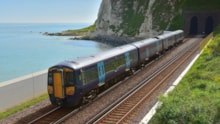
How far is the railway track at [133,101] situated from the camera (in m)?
18.0

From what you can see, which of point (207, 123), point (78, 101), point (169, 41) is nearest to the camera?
point (207, 123)

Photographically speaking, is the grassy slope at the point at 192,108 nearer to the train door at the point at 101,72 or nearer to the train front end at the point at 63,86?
the train front end at the point at 63,86

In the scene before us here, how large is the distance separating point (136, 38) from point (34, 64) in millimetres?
31977

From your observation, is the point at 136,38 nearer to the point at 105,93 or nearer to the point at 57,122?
the point at 105,93

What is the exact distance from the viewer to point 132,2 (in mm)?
114438

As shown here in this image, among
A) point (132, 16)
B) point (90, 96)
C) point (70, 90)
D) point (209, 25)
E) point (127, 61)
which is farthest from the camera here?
point (132, 16)

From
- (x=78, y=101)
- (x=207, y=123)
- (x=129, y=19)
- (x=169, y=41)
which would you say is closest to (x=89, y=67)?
(x=78, y=101)

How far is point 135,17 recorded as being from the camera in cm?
10800

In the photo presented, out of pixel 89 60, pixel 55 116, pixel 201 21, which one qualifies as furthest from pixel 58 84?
pixel 201 21

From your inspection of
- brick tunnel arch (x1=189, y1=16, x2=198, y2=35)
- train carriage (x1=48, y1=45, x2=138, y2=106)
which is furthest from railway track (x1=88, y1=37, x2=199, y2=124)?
brick tunnel arch (x1=189, y1=16, x2=198, y2=35)

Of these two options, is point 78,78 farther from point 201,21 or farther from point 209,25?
point 209,25

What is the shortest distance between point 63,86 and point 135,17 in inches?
3580

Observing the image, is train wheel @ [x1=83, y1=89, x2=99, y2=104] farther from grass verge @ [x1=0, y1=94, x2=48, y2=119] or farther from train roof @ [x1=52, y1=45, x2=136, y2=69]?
grass verge @ [x1=0, y1=94, x2=48, y2=119]

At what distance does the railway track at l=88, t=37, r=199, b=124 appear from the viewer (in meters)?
18.0
